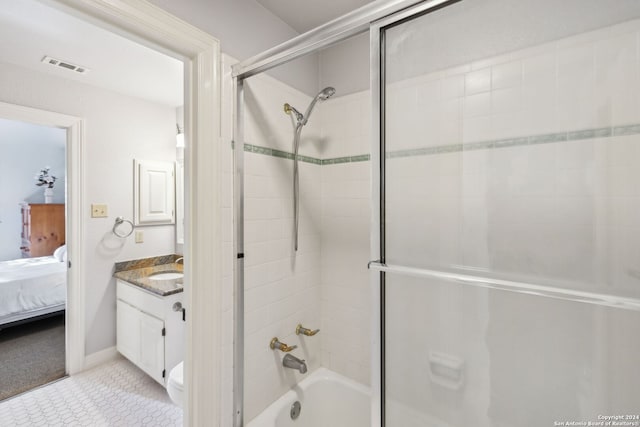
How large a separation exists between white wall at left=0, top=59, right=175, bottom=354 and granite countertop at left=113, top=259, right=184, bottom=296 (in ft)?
0.31

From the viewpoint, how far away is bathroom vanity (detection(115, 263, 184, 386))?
2.13 meters

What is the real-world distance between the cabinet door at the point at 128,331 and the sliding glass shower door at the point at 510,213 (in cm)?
227

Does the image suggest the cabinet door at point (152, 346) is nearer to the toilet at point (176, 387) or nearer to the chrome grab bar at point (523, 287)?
the toilet at point (176, 387)

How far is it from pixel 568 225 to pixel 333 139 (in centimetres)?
133

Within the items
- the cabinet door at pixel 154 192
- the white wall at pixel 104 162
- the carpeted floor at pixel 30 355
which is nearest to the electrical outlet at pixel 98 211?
the white wall at pixel 104 162

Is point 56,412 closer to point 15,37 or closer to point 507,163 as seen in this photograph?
point 15,37

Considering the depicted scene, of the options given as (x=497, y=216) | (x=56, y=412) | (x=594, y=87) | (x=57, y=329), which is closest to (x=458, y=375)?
(x=497, y=216)

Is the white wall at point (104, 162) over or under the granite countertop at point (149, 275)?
over

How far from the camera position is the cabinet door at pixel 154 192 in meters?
2.82

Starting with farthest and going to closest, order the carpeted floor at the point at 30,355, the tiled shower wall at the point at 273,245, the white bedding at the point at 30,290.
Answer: the white bedding at the point at 30,290 < the carpeted floor at the point at 30,355 < the tiled shower wall at the point at 273,245

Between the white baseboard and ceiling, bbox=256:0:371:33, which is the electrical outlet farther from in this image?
ceiling, bbox=256:0:371:33

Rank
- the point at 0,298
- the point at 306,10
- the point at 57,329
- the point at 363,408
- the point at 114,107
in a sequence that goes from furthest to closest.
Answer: the point at 57,329, the point at 0,298, the point at 114,107, the point at 363,408, the point at 306,10

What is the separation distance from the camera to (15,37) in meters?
1.79

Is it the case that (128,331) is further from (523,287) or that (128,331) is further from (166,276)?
(523,287)
